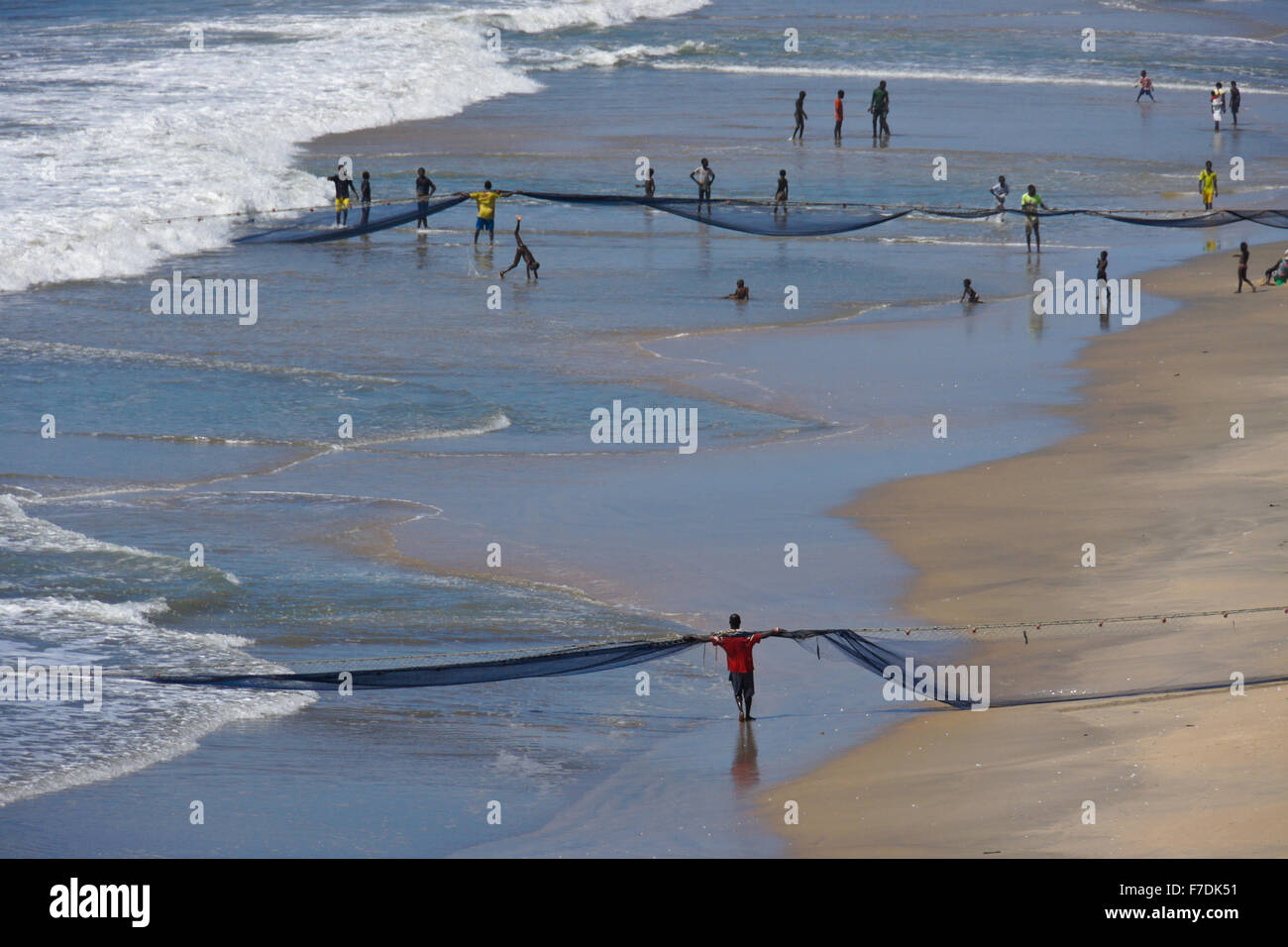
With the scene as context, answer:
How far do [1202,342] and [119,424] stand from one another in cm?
1418

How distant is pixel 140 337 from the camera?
957 inches

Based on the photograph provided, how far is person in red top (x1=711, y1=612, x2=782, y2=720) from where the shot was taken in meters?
11.6

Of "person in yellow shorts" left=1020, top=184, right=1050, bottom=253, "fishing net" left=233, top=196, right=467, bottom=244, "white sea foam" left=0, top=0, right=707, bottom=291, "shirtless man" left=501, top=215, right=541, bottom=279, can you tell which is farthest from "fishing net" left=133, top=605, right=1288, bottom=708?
"white sea foam" left=0, top=0, right=707, bottom=291

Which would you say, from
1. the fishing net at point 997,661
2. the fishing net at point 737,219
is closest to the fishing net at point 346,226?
the fishing net at point 737,219

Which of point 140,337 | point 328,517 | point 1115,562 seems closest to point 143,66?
point 140,337

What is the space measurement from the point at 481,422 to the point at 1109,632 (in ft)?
30.6

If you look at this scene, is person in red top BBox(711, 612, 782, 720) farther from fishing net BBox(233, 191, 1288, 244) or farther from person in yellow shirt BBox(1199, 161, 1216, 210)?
person in yellow shirt BBox(1199, 161, 1216, 210)

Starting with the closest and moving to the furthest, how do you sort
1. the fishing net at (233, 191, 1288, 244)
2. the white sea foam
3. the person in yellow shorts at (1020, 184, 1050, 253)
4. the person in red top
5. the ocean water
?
the ocean water, the person in red top, the fishing net at (233, 191, 1288, 244), the person in yellow shorts at (1020, 184, 1050, 253), the white sea foam

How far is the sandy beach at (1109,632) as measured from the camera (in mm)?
9688

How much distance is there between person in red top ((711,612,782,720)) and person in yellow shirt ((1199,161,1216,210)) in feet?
78.0

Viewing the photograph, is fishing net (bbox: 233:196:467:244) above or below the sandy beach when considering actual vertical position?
above

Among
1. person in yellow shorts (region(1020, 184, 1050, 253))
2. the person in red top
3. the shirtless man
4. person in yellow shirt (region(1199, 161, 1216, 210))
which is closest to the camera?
the person in red top

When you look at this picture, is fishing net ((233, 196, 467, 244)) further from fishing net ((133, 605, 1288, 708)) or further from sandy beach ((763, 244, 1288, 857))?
fishing net ((133, 605, 1288, 708))

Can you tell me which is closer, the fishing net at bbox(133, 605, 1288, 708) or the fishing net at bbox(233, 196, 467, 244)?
the fishing net at bbox(133, 605, 1288, 708)
